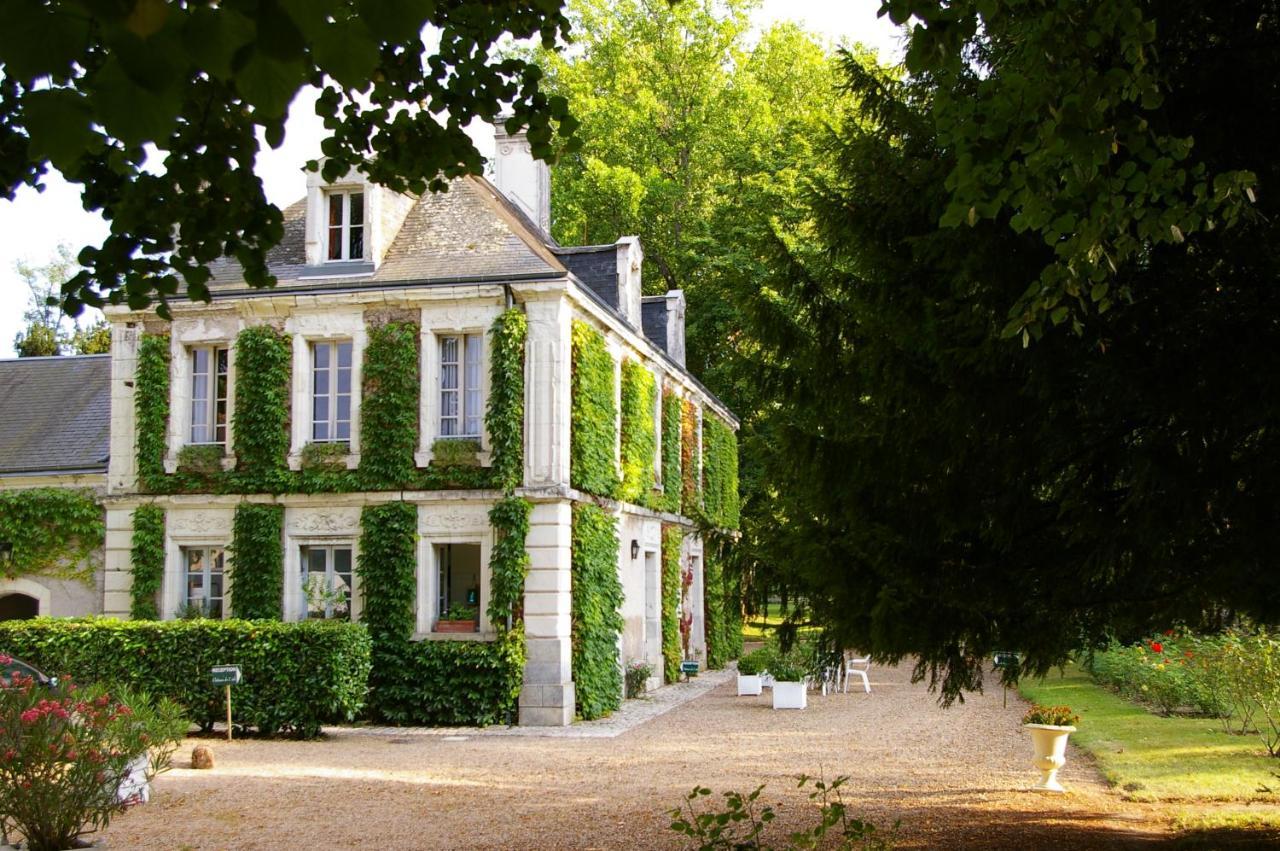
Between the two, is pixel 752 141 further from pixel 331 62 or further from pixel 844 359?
pixel 331 62

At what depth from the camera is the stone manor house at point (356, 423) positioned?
18.2m

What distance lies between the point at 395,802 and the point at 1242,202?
29.3ft

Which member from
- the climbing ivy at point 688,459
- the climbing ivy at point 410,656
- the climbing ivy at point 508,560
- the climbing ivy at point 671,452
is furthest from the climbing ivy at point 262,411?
the climbing ivy at point 688,459

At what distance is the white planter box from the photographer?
2028 centimetres

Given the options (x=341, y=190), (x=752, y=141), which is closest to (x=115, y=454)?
(x=341, y=190)

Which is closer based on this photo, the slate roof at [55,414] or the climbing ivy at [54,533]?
the climbing ivy at [54,533]

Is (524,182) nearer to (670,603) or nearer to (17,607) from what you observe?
(670,603)

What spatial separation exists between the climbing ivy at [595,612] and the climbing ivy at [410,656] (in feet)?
3.76

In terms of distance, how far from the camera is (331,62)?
7.46 ft

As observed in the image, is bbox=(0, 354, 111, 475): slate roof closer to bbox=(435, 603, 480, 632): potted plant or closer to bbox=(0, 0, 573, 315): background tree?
bbox=(435, 603, 480, 632): potted plant

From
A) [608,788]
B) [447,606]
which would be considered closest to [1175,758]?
[608,788]

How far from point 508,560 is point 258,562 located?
405cm

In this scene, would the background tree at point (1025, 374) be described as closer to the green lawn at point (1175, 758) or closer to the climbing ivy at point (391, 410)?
the green lawn at point (1175, 758)

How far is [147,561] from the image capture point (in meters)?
19.4
